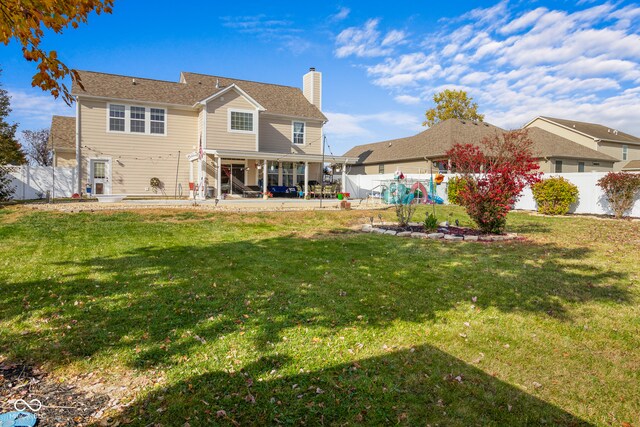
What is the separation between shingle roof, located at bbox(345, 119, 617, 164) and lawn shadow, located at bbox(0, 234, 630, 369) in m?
22.1

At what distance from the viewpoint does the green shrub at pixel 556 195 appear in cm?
1808

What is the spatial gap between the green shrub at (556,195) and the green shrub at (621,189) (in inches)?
53.8

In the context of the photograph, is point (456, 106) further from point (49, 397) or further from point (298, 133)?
point (49, 397)

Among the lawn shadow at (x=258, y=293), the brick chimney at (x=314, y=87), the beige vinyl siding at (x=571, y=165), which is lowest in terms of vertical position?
the lawn shadow at (x=258, y=293)

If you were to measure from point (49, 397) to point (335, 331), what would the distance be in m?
2.50

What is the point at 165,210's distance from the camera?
558 inches

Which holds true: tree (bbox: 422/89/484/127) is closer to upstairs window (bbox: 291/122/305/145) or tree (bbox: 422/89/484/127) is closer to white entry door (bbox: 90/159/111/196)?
upstairs window (bbox: 291/122/305/145)

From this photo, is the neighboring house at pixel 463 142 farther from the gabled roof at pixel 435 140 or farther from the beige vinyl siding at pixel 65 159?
the beige vinyl siding at pixel 65 159

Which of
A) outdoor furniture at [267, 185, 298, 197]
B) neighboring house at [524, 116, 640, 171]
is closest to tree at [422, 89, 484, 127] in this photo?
neighboring house at [524, 116, 640, 171]

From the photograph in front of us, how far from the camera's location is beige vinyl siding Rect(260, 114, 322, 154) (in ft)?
82.6

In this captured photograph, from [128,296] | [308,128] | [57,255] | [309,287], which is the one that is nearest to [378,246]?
[309,287]

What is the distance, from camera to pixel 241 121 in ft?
75.7

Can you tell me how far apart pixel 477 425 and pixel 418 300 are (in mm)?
2452

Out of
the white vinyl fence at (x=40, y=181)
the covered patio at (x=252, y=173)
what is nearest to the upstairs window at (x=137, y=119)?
the covered patio at (x=252, y=173)
